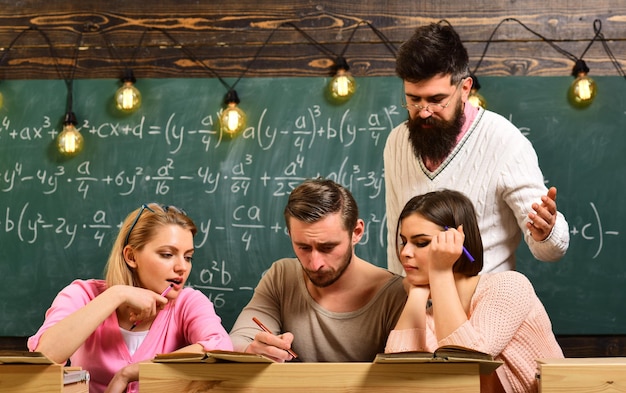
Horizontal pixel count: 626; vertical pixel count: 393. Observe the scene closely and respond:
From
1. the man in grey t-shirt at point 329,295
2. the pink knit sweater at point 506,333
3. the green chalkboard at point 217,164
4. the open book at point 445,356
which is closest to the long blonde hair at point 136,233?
the man in grey t-shirt at point 329,295

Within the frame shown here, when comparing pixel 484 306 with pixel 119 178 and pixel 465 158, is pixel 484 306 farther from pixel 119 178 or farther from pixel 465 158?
pixel 119 178

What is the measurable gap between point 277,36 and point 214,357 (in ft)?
7.44

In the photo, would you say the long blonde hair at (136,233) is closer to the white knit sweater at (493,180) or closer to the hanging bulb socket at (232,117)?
the white knit sweater at (493,180)

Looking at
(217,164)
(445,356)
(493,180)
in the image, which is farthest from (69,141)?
(445,356)

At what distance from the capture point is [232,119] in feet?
11.8

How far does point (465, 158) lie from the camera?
2623 millimetres

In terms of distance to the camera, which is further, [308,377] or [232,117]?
[232,117]

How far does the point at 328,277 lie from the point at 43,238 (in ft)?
6.00

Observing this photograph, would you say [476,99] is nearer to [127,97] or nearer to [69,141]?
[127,97]

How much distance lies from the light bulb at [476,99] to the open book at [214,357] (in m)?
2.08

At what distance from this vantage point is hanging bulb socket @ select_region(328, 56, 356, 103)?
3592 millimetres

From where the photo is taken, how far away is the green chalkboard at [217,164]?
3541mm

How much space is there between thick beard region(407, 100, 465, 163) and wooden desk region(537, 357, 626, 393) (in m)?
1.10

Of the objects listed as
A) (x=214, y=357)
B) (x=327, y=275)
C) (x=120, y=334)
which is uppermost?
(x=327, y=275)
